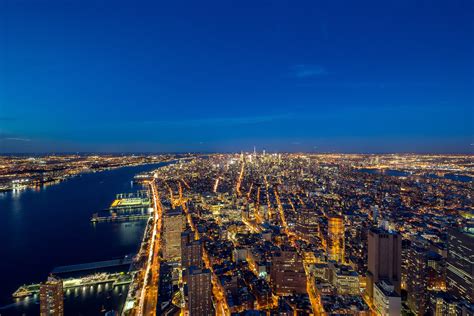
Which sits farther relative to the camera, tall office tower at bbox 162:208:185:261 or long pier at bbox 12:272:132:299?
tall office tower at bbox 162:208:185:261

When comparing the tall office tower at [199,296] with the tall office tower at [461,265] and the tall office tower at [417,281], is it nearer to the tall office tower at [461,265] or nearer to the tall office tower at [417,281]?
the tall office tower at [417,281]

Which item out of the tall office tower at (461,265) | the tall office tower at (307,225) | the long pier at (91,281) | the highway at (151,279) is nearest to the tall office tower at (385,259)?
the tall office tower at (461,265)

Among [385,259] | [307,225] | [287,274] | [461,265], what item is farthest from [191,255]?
[461,265]

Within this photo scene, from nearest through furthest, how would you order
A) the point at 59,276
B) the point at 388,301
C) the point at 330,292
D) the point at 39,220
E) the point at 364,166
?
the point at 388,301 → the point at 330,292 → the point at 59,276 → the point at 39,220 → the point at 364,166

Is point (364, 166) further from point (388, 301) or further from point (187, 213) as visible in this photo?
point (388, 301)

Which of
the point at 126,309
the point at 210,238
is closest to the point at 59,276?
the point at 126,309

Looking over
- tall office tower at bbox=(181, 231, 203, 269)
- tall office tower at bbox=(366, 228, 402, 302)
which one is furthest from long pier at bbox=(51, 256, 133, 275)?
tall office tower at bbox=(366, 228, 402, 302)

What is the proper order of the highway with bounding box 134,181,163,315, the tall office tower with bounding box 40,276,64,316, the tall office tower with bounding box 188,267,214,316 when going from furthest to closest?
the highway with bounding box 134,181,163,315
the tall office tower with bounding box 188,267,214,316
the tall office tower with bounding box 40,276,64,316

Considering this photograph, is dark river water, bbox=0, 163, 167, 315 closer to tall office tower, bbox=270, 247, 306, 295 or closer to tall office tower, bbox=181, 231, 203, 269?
tall office tower, bbox=181, 231, 203, 269
